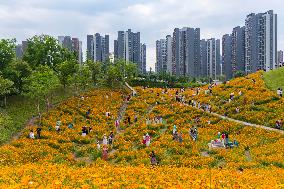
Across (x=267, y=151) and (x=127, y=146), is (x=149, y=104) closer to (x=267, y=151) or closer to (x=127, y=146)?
(x=127, y=146)

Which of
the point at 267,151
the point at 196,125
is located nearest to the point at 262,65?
the point at 196,125

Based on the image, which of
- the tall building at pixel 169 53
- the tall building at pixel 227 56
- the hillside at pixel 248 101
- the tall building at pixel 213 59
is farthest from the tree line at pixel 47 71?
the tall building at pixel 213 59

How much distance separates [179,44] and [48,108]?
416 ft

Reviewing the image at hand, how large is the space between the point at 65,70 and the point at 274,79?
35.7m

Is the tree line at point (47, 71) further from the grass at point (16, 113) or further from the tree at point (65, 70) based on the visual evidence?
the grass at point (16, 113)

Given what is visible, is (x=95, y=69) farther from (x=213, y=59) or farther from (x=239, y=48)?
(x=213, y=59)

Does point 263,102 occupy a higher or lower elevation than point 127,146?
→ higher

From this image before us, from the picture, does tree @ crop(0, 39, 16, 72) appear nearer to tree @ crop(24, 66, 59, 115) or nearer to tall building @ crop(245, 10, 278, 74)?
tree @ crop(24, 66, 59, 115)

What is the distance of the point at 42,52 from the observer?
67.9m

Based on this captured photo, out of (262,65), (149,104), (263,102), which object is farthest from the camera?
(262,65)

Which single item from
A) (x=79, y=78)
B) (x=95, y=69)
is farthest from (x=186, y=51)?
(x=79, y=78)

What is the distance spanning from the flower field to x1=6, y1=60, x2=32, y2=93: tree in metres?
7.00

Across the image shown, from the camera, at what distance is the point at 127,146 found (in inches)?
1471

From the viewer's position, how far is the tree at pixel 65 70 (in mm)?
62763
